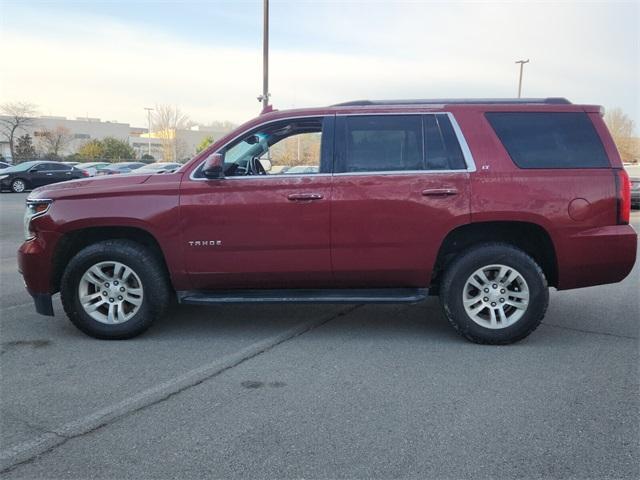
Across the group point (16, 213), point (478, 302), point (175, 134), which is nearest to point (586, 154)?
point (478, 302)

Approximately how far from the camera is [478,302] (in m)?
4.68

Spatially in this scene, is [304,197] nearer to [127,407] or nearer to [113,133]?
[127,407]

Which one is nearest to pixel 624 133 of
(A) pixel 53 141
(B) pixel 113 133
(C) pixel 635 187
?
(C) pixel 635 187

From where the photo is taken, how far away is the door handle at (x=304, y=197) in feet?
15.1

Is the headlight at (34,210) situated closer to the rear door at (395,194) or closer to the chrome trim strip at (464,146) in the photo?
the rear door at (395,194)

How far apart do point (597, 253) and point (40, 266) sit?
470 centimetres

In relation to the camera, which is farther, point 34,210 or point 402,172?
point 34,210

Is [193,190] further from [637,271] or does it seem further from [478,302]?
[637,271]

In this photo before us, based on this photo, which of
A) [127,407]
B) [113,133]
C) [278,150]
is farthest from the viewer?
[113,133]

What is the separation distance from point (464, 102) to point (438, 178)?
82cm

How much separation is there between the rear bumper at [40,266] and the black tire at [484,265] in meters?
3.38

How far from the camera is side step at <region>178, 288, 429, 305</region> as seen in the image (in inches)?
185

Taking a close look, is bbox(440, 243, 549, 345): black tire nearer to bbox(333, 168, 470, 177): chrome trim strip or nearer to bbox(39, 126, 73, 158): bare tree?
bbox(333, 168, 470, 177): chrome trim strip

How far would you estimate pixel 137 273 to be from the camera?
472 centimetres
